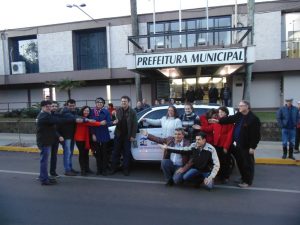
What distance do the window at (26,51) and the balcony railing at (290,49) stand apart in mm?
18546

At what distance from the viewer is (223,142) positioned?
6402 millimetres

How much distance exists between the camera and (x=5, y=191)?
6074 mm

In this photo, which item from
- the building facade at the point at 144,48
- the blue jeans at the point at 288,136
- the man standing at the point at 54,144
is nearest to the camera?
the man standing at the point at 54,144

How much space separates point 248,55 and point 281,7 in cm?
989

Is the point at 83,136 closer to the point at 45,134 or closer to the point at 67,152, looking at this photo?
the point at 67,152

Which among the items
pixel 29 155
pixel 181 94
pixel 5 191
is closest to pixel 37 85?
pixel 181 94

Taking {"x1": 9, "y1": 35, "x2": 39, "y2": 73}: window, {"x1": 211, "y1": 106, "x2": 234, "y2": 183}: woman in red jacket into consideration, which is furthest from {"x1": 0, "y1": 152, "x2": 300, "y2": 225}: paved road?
{"x1": 9, "y1": 35, "x2": 39, "y2": 73}: window

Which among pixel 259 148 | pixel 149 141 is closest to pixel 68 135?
pixel 149 141

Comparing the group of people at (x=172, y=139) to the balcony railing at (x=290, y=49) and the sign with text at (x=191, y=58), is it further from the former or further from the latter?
the balcony railing at (x=290, y=49)

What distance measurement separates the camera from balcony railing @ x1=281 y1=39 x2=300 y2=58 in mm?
19938

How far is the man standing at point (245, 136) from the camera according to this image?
606 centimetres

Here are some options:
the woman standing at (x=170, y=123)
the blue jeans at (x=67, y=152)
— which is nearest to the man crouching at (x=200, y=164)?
the woman standing at (x=170, y=123)

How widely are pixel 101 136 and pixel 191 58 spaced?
6.22m

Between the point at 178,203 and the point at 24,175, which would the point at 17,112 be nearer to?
the point at 24,175
